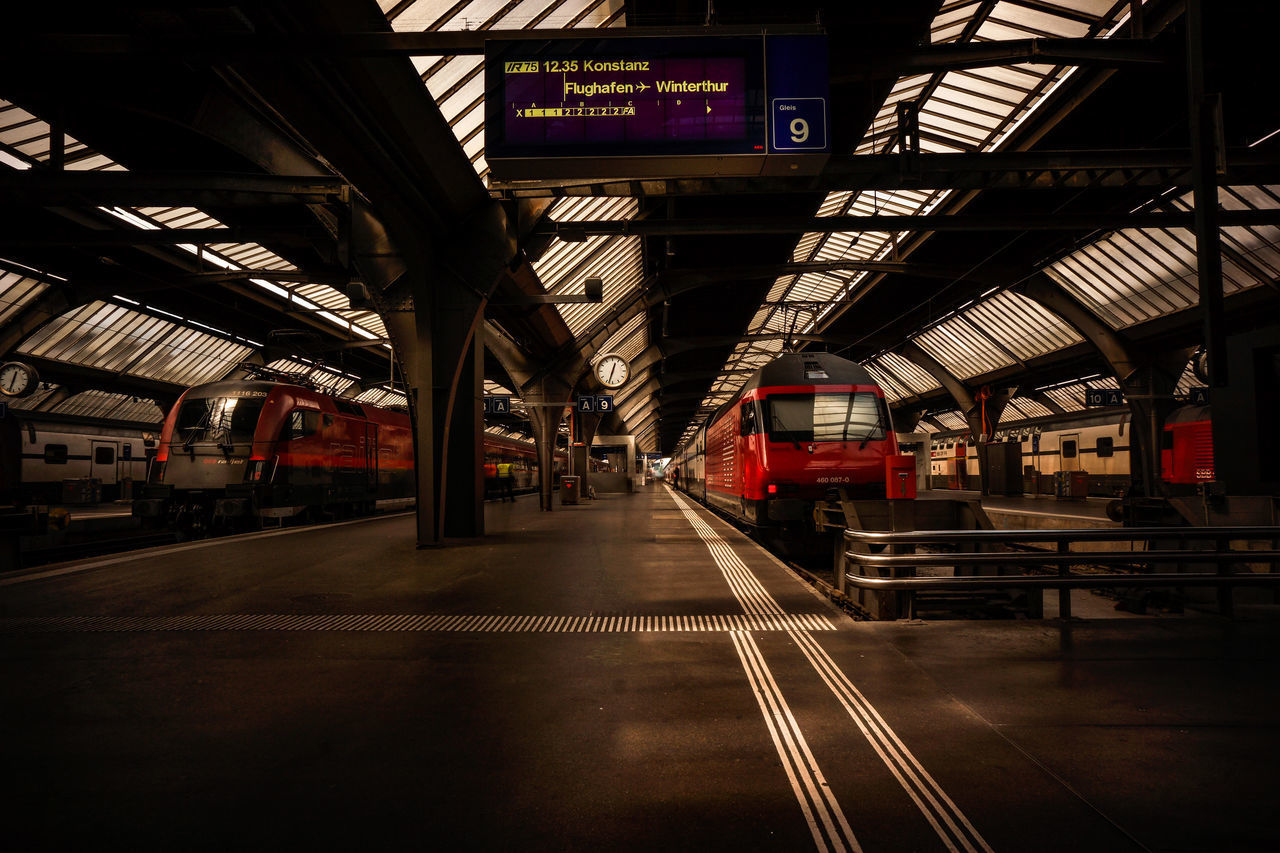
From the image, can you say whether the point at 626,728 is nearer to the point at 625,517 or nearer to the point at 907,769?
the point at 907,769

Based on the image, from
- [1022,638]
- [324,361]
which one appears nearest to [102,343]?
[324,361]

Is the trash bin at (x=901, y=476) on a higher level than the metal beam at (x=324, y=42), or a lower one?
lower

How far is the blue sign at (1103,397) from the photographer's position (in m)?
21.0

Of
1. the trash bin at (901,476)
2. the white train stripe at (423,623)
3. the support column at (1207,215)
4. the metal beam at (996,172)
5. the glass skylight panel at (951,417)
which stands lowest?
the white train stripe at (423,623)

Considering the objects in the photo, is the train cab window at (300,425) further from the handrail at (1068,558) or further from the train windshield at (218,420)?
the handrail at (1068,558)

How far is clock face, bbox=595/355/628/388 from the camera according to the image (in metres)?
19.6

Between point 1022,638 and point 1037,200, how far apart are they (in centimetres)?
1549

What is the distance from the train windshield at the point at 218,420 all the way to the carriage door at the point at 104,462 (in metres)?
→ 13.8

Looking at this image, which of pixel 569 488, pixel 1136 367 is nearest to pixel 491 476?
pixel 569 488

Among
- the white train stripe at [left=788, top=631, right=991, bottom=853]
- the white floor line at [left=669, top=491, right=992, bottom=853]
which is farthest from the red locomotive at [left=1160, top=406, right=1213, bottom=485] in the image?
the white train stripe at [left=788, top=631, right=991, bottom=853]

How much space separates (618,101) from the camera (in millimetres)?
6273

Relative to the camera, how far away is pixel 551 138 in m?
6.28

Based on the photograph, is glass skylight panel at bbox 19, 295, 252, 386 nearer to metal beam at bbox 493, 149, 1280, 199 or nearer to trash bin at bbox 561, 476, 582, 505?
trash bin at bbox 561, 476, 582, 505

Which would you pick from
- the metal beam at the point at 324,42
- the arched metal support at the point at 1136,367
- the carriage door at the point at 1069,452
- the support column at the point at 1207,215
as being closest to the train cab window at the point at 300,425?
the metal beam at the point at 324,42
